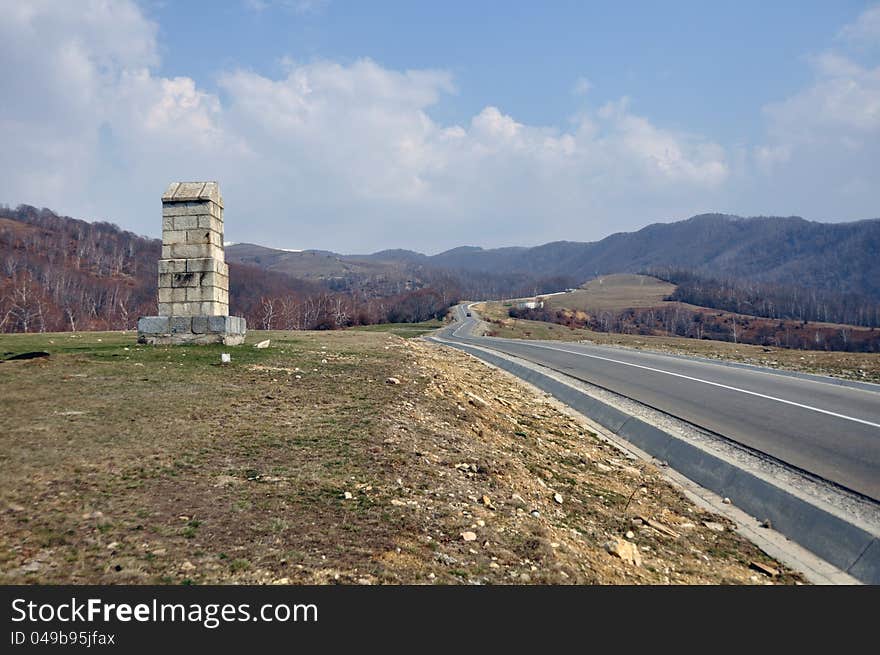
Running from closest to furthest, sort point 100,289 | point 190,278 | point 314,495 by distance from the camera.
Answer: point 314,495
point 190,278
point 100,289

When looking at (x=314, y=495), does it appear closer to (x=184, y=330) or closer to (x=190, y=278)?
(x=184, y=330)

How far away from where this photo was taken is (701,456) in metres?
9.62

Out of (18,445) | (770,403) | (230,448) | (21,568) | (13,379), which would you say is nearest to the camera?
(21,568)

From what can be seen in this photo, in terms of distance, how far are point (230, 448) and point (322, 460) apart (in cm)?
126

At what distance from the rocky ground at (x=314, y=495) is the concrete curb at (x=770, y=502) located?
66cm

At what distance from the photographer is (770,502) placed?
764 centimetres

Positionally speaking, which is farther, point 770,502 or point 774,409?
point 774,409

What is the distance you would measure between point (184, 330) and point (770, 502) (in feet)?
52.0

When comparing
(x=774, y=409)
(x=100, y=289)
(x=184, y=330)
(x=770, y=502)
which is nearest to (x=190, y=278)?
(x=184, y=330)

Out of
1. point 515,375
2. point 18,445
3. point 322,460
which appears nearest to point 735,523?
point 322,460

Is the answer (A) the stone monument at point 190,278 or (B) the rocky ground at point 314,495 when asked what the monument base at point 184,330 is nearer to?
(A) the stone monument at point 190,278

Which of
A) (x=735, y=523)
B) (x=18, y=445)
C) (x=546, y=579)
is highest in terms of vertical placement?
(x=18, y=445)
